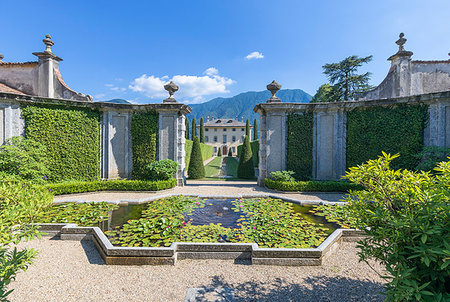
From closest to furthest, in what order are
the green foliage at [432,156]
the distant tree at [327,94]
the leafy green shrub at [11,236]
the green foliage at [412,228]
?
the green foliage at [412,228] < the leafy green shrub at [11,236] < the green foliage at [432,156] < the distant tree at [327,94]

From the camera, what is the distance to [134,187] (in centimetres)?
1085

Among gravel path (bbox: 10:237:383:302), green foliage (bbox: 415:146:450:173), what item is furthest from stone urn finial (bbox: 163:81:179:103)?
green foliage (bbox: 415:146:450:173)

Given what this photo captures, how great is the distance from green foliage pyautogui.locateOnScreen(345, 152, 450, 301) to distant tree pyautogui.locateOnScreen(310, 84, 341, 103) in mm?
29238

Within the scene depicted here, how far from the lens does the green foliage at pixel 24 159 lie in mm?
8852

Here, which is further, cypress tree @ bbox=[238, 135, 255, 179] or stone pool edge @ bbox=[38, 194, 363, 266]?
cypress tree @ bbox=[238, 135, 255, 179]

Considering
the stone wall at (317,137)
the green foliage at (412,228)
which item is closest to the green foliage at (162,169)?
the stone wall at (317,137)

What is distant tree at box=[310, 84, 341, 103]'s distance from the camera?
2770 cm

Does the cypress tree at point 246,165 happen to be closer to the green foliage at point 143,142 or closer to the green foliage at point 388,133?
the green foliage at point 388,133

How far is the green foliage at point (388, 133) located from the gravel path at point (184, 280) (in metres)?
9.38

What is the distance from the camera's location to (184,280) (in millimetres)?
3967

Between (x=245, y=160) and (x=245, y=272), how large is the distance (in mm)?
13693

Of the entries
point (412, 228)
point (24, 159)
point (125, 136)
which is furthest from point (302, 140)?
point (24, 159)

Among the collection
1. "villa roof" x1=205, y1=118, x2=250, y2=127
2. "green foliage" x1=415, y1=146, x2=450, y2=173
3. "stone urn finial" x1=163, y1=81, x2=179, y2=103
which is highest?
"villa roof" x1=205, y1=118, x2=250, y2=127

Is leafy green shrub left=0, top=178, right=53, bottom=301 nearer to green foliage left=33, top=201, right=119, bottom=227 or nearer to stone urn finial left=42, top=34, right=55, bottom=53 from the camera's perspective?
green foliage left=33, top=201, right=119, bottom=227
